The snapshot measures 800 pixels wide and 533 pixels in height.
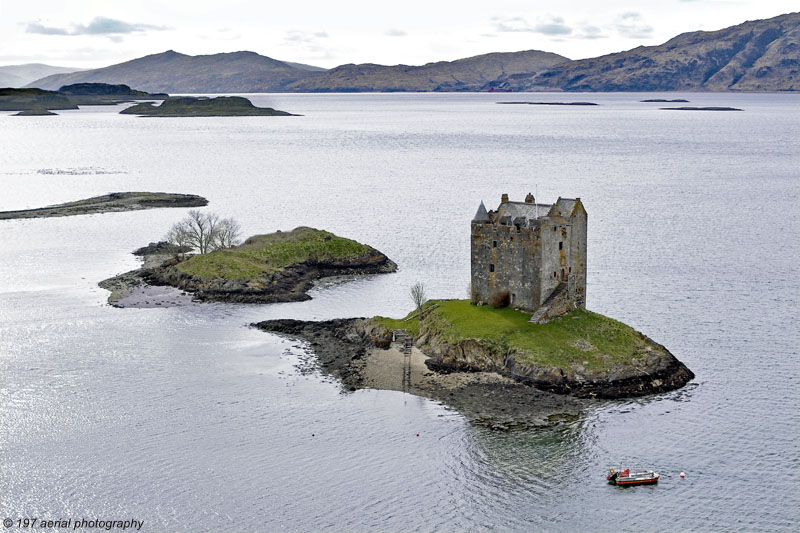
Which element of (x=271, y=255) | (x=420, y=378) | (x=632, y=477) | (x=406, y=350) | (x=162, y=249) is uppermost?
(x=271, y=255)

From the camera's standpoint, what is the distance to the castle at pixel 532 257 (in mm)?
81375

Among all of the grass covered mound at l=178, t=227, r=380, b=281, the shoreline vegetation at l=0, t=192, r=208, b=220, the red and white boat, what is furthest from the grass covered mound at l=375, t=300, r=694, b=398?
the shoreline vegetation at l=0, t=192, r=208, b=220

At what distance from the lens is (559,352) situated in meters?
76.2

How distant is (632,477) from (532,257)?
1040 inches

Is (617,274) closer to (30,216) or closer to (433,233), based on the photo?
(433,233)

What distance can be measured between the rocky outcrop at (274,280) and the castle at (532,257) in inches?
1054

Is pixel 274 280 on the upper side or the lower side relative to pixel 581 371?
upper

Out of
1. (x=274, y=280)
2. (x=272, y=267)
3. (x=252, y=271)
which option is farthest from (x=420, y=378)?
(x=272, y=267)

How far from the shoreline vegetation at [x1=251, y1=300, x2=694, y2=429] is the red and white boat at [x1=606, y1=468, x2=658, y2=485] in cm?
869

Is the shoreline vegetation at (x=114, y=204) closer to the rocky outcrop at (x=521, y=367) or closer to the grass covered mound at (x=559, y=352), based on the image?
the rocky outcrop at (x=521, y=367)

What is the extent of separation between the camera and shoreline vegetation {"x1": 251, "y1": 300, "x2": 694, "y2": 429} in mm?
71875

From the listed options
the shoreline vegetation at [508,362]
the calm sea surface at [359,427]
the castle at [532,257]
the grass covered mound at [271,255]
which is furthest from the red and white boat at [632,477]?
the grass covered mound at [271,255]

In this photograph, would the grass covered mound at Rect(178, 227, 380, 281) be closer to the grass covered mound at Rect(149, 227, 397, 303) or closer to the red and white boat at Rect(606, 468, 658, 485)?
the grass covered mound at Rect(149, 227, 397, 303)

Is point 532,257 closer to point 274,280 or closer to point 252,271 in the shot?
point 274,280
